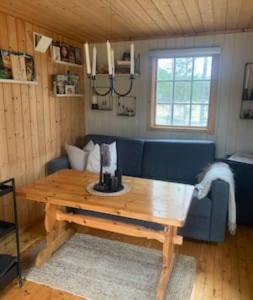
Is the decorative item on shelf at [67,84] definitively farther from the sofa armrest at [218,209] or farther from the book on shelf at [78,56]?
the sofa armrest at [218,209]

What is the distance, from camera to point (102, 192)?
78.2 inches

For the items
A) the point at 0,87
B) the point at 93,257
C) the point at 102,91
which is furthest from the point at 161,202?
the point at 102,91

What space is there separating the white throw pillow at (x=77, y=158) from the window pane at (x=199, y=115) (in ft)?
4.96

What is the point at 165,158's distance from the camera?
125 inches

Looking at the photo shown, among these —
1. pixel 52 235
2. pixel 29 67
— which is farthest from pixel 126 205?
pixel 29 67

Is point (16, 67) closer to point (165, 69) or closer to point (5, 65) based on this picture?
point (5, 65)

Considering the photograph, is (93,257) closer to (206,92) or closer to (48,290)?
(48,290)

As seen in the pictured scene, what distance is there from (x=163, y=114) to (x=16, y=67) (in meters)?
1.95

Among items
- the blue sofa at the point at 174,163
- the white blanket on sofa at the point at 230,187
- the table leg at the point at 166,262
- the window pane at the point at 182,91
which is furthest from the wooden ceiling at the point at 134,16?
the table leg at the point at 166,262

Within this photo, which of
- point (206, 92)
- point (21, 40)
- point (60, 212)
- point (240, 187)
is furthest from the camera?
point (206, 92)

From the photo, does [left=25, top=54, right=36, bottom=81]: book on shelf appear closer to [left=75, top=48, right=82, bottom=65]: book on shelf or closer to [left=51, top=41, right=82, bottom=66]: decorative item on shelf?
[left=51, top=41, right=82, bottom=66]: decorative item on shelf

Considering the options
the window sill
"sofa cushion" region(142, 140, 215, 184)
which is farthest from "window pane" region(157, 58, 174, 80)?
"sofa cushion" region(142, 140, 215, 184)

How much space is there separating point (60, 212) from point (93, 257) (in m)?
0.52

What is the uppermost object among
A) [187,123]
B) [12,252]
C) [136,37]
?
[136,37]
